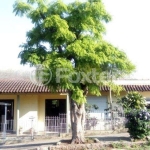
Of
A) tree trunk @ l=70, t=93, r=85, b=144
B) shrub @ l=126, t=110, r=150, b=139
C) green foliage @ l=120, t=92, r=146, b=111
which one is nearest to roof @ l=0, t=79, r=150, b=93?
green foliage @ l=120, t=92, r=146, b=111

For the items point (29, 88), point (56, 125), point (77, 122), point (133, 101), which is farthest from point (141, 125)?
point (29, 88)

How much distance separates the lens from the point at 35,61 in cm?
1039

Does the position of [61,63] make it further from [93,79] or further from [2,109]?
[2,109]

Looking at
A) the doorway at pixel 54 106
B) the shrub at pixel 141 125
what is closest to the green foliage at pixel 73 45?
the shrub at pixel 141 125

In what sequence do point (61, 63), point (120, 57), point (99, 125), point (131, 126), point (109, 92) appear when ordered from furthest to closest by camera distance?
point (109, 92) → point (99, 125) → point (131, 126) → point (120, 57) → point (61, 63)

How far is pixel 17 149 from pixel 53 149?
63.5 inches

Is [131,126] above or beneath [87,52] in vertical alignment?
beneath

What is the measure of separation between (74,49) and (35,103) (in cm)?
742

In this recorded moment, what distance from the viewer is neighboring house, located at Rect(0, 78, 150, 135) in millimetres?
15727

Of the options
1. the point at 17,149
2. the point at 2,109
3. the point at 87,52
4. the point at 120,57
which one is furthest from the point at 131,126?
the point at 2,109

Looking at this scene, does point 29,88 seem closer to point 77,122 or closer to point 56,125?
point 56,125

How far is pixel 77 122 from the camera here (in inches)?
441

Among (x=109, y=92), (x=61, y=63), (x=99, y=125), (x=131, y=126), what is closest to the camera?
(x=61, y=63)

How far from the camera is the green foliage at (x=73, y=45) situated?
10289 mm
